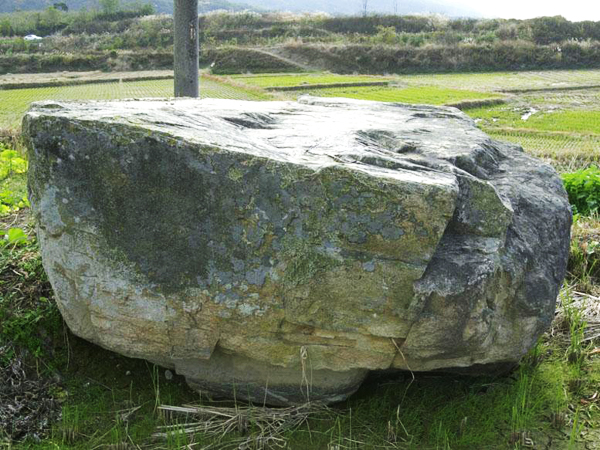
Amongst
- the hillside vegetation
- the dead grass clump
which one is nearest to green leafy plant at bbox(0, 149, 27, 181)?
the dead grass clump

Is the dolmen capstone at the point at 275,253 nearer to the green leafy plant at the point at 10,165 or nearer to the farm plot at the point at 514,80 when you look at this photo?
the green leafy plant at the point at 10,165

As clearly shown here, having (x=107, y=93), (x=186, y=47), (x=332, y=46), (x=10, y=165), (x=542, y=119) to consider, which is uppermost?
(x=332, y=46)

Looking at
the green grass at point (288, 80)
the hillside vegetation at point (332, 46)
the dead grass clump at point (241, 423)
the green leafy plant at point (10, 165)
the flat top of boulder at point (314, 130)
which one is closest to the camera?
the flat top of boulder at point (314, 130)

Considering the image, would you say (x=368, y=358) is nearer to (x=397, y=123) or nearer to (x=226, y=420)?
(x=226, y=420)

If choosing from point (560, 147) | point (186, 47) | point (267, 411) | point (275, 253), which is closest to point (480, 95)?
point (560, 147)

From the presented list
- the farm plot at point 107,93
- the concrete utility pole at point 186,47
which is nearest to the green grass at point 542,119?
the farm plot at point 107,93

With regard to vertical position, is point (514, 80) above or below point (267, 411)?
above

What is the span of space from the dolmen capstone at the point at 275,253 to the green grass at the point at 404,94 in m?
14.0

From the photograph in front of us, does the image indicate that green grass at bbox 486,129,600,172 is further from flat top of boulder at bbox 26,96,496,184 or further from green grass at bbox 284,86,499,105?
flat top of boulder at bbox 26,96,496,184

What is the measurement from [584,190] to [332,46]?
23690 mm

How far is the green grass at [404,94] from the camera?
699 inches

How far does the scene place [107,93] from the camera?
16609mm

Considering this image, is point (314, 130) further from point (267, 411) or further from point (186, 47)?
point (186, 47)

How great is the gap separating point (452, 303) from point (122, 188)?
71.4 inches
